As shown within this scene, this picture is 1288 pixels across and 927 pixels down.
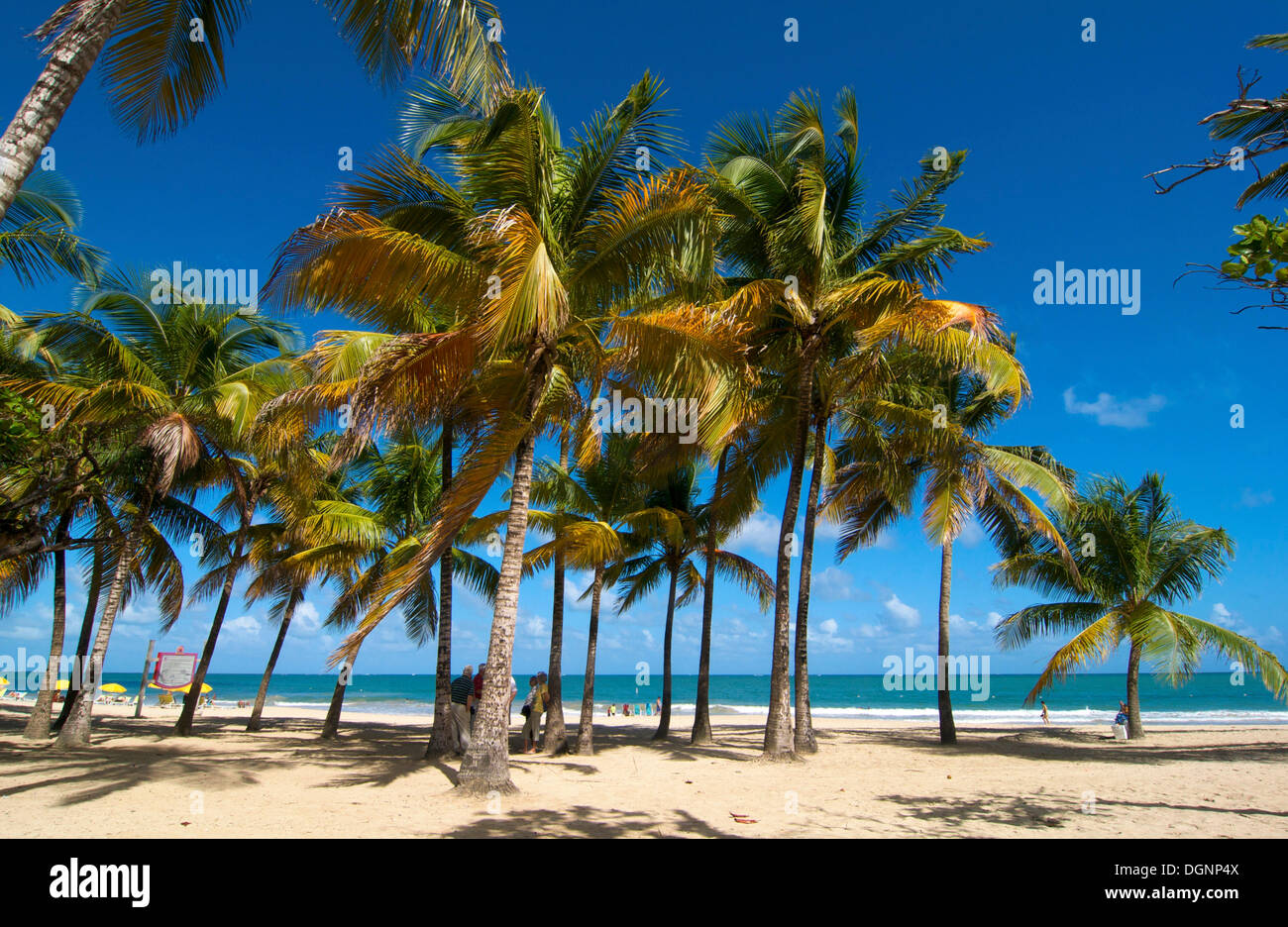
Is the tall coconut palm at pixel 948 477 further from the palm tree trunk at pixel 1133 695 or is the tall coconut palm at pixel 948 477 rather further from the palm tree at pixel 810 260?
the palm tree trunk at pixel 1133 695

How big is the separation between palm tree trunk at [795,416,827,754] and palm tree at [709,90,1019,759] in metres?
0.51

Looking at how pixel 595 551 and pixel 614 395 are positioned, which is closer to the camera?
pixel 614 395

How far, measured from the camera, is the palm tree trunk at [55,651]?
540 inches

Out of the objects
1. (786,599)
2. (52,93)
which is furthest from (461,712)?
(52,93)

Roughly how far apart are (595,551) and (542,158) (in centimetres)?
695

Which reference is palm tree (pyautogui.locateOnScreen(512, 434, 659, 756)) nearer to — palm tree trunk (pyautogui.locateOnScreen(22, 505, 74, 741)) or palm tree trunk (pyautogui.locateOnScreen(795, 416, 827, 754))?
palm tree trunk (pyautogui.locateOnScreen(795, 416, 827, 754))

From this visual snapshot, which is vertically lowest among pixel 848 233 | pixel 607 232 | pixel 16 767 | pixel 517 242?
pixel 16 767

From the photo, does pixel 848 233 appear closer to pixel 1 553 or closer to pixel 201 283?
pixel 201 283

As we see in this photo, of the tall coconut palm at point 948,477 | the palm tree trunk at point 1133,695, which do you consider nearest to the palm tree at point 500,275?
the tall coconut palm at point 948,477

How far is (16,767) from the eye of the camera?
9.41 m

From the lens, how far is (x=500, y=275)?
815cm

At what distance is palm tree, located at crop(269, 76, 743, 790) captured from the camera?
8.04 m

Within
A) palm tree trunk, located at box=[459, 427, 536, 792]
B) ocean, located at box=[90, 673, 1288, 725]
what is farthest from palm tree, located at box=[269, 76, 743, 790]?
ocean, located at box=[90, 673, 1288, 725]
